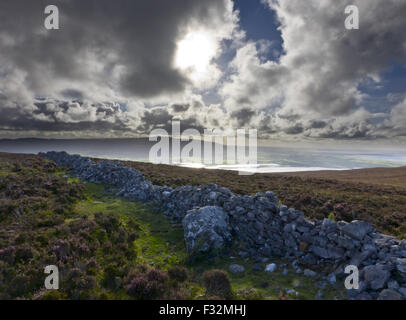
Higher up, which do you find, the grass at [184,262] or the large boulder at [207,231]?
the large boulder at [207,231]

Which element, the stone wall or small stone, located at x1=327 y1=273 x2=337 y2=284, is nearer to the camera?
the stone wall

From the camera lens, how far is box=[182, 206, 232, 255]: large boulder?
34.1 ft

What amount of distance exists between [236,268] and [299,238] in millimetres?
3533

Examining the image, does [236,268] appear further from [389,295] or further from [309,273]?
[389,295]

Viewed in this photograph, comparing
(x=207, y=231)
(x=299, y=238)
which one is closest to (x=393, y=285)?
(x=299, y=238)

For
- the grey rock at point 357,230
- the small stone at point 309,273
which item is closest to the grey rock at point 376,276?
the grey rock at point 357,230

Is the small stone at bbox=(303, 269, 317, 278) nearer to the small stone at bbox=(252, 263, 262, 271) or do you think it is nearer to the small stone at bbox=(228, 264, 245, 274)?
Answer: the small stone at bbox=(252, 263, 262, 271)

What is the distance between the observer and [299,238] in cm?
965

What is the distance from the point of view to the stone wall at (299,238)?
21.9 feet

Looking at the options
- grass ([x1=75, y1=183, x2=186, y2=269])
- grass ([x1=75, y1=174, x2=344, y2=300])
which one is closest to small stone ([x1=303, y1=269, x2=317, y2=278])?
grass ([x1=75, y1=174, x2=344, y2=300])

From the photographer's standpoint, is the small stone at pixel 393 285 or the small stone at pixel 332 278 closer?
the small stone at pixel 393 285

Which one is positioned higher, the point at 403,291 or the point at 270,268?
the point at 403,291

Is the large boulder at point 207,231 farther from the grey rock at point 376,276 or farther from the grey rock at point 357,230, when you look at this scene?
the grey rock at point 376,276
